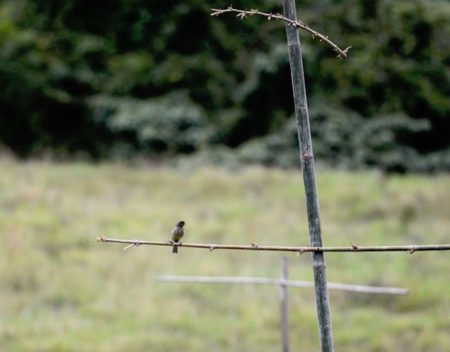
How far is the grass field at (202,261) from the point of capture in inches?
277

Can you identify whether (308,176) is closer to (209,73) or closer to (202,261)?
(202,261)

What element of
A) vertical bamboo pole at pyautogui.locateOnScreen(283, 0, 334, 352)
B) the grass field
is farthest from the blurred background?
vertical bamboo pole at pyautogui.locateOnScreen(283, 0, 334, 352)

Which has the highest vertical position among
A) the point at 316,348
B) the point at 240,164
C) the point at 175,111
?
the point at 175,111

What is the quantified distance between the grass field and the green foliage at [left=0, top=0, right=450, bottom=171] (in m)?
2.36

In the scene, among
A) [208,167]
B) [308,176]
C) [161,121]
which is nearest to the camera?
[308,176]

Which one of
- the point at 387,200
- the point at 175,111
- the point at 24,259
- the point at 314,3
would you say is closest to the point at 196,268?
the point at 24,259

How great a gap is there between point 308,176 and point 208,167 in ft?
38.9

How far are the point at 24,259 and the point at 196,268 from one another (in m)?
1.82

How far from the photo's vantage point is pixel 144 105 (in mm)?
15312

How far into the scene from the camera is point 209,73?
15414mm

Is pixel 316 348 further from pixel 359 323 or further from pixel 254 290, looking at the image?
pixel 254 290

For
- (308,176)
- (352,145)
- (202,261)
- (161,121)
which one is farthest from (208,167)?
(308,176)

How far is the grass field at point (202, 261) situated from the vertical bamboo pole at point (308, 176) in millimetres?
5384

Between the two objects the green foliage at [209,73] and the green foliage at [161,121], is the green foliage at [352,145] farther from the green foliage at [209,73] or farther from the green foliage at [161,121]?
the green foliage at [161,121]
